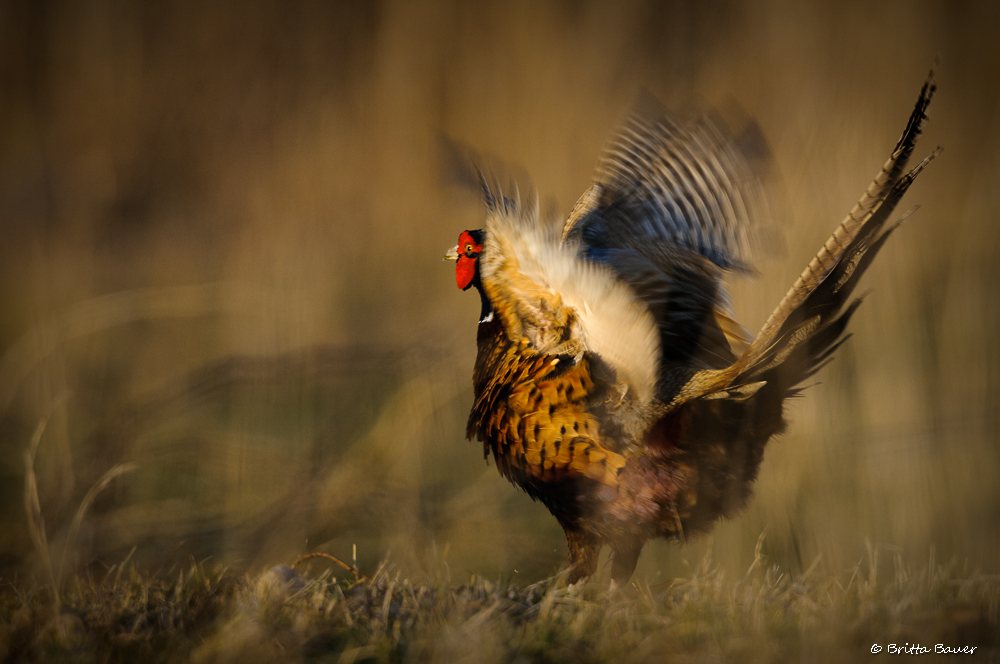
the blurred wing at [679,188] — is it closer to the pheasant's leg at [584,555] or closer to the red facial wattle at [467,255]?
the red facial wattle at [467,255]

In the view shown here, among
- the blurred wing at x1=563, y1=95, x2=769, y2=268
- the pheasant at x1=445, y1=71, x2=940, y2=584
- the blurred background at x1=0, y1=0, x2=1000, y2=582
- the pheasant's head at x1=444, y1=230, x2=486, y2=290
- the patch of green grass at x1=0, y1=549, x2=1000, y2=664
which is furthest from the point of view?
the pheasant's head at x1=444, y1=230, x2=486, y2=290

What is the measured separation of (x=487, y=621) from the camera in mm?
1435

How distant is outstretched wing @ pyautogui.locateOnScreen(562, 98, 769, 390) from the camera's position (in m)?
1.96

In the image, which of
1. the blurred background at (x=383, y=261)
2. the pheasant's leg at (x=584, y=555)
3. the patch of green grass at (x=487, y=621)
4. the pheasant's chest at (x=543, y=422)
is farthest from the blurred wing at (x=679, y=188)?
the patch of green grass at (x=487, y=621)

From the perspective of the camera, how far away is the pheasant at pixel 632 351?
1.85 meters

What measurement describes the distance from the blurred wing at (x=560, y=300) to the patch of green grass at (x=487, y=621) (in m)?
0.62

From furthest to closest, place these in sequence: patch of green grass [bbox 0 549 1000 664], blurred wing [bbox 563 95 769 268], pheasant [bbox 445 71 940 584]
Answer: blurred wing [bbox 563 95 769 268] → pheasant [bbox 445 71 940 584] → patch of green grass [bbox 0 549 1000 664]

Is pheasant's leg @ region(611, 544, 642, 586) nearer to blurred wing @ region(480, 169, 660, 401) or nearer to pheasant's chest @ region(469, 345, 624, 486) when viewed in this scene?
pheasant's chest @ region(469, 345, 624, 486)

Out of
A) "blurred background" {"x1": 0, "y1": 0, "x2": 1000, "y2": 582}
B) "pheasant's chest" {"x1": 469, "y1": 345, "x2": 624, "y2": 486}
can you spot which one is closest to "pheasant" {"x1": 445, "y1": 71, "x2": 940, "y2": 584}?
"pheasant's chest" {"x1": 469, "y1": 345, "x2": 624, "y2": 486}

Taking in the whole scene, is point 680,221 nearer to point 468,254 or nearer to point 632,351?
point 632,351

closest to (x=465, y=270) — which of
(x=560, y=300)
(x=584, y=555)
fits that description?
(x=560, y=300)

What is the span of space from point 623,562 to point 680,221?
3.55 feet

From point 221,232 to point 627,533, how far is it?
344 centimetres

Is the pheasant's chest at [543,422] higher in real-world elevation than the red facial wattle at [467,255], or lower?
lower
